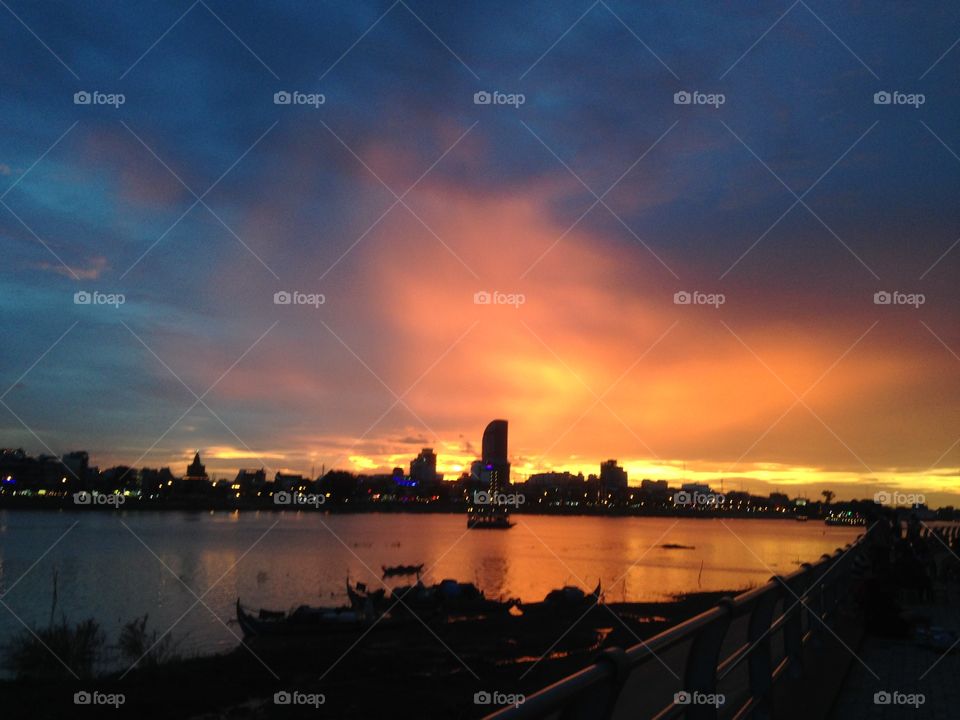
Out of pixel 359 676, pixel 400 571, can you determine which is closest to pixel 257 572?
pixel 400 571

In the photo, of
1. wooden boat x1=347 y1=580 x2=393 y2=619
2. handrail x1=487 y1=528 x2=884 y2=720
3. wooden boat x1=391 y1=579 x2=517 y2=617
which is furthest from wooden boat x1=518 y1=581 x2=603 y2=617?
handrail x1=487 y1=528 x2=884 y2=720

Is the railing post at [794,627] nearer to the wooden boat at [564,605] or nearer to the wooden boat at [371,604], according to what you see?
the wooden boat at [371,604]

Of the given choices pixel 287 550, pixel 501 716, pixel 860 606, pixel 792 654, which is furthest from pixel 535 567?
pixel 501 716

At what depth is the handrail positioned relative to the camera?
3.03 meters

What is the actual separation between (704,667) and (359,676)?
20.4 m

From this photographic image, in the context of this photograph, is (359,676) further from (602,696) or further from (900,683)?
(602,696)

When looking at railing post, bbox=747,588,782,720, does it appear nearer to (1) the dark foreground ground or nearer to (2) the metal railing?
(2) the metal railing

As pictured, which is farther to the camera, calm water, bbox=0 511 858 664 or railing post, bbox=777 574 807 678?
calm water, bbox=0 511 858 664

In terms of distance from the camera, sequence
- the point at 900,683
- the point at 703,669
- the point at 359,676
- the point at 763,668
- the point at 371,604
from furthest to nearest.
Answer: the point at 371,604, the point at 359,676, the point at 900,683, the point at 763,668, the point at 703,669

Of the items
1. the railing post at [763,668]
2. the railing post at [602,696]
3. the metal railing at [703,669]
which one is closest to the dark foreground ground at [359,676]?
the metal railing at [703,669]

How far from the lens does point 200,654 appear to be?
98.7 feet

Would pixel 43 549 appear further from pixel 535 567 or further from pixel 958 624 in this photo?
pixel 958 624

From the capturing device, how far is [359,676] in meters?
23.4

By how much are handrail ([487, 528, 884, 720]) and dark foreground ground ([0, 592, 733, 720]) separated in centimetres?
1078
